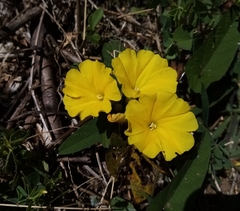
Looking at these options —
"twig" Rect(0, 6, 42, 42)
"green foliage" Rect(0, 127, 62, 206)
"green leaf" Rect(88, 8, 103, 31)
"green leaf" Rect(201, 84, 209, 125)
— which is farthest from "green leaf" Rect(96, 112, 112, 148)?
"twig" Rect(0, 6, 42, 42)

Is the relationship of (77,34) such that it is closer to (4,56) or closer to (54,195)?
(4,56)

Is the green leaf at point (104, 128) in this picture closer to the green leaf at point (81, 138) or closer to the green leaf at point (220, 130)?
the green leaf at point (81, 138)

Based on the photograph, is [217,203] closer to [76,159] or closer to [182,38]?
[76,159]

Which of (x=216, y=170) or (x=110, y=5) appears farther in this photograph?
(x=110, y=5)

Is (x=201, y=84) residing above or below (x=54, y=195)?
above

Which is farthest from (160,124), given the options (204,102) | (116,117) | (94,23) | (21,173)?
(94,23)

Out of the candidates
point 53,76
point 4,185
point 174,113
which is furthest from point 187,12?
point 4,185
